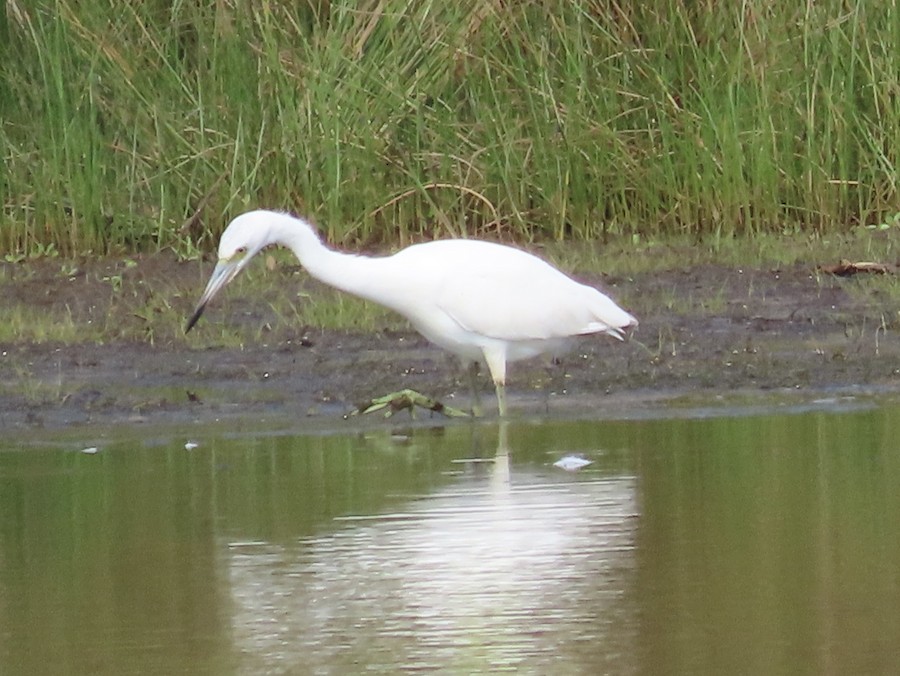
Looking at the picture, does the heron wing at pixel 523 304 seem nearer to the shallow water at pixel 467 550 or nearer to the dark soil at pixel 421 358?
the dark soil at pixel 421 358

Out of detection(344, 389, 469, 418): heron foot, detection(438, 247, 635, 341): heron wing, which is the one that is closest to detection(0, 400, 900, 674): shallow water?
detection(344, 389, 469, 418): heron foot

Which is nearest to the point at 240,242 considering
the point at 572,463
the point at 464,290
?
the point at 464,290

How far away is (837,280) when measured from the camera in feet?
31.3

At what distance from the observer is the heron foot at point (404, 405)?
714 centimetres

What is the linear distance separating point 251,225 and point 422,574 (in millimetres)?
3034

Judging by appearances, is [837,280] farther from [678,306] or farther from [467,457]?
[467,457]

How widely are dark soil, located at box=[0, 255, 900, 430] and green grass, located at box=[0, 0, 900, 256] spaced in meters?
0.92

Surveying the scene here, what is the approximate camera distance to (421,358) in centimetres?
836

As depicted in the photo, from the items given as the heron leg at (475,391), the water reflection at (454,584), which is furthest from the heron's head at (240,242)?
the water reflection at (454,584)

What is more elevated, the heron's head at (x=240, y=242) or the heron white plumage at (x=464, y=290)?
the heron's head at (x=240, y=242)

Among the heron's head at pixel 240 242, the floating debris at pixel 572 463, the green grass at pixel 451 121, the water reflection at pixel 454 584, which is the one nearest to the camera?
the water reflection at pixel 454 584

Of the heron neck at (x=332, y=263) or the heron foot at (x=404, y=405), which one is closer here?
the heron foot at (x=404, y=405)

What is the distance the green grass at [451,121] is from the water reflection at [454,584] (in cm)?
510

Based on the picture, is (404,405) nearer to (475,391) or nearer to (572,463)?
(475,391)
